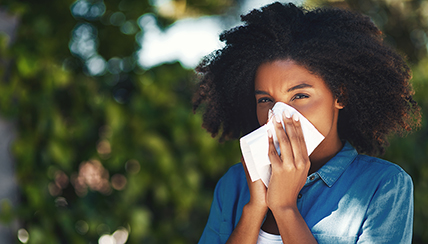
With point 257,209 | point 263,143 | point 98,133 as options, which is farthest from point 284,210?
point 98,133

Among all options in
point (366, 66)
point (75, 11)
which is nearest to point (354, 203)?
point (366, 66)

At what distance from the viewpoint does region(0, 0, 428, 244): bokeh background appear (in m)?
2.45

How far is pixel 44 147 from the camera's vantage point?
2.49m

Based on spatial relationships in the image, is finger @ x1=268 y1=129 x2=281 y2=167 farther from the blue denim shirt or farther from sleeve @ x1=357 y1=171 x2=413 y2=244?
sleeve @ x1=357 y1=171 x2=413 y2=244

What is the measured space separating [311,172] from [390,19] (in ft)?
16.0

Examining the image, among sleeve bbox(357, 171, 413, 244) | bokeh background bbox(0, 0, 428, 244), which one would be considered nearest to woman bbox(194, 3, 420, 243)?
sleeve bbox(357, 171, 413, 244)

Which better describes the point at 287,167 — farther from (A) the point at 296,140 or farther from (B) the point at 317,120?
(B) the point at 317,120

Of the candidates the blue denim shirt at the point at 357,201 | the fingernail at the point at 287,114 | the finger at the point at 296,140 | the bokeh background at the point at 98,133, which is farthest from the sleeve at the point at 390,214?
the bokeh background at the point at 98,133

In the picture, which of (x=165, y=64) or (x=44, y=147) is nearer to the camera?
(x=44, y=147)

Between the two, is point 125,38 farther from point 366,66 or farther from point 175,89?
point 366,66

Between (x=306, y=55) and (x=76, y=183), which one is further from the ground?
(x=306, y=55)

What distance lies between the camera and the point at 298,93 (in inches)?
49.1

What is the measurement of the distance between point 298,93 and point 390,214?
454 mm

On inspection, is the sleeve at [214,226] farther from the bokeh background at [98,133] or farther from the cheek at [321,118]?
the bokeh background at [98,133]
